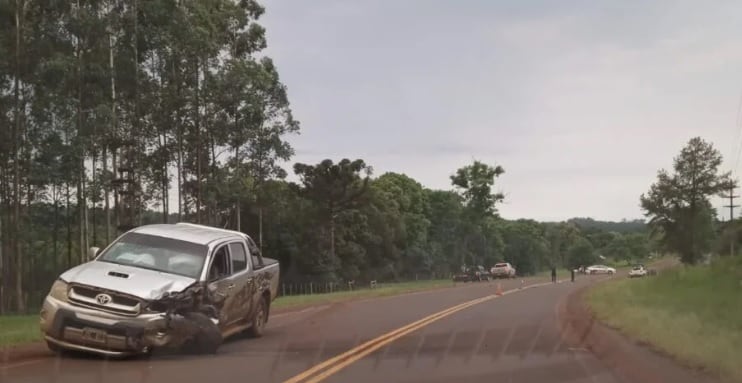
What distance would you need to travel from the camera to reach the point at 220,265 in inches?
543

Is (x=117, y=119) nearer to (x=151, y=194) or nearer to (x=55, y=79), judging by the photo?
(x=55, y=79)

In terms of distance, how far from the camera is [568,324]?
2048 centimetres

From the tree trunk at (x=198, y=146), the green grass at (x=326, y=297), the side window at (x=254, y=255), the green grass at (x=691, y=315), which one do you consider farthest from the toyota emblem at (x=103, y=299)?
A: the tree trunk at (x=198, y=146)

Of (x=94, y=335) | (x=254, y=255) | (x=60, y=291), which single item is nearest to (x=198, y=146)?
(x=254, y=255)

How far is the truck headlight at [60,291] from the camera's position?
11.6m

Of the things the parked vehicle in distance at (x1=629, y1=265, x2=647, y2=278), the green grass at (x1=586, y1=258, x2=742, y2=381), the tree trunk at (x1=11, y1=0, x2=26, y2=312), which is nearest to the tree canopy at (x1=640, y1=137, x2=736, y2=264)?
the parked vehicle in distance at (x1=629, y1=265, x2=647, y2=278)

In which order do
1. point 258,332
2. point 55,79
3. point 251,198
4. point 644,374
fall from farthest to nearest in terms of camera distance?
point 251,198 < point 55,79 < point 258,332 < point 644,374

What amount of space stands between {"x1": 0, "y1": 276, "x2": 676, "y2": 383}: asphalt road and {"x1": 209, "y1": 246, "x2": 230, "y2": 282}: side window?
120cm

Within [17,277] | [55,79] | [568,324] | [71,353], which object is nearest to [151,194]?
[17,277]

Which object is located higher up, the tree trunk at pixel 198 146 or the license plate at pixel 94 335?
the tree trunk at pixel 198 146

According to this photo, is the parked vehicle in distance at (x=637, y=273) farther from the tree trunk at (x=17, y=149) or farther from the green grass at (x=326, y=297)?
the tree trunk at (x=17, y=149)

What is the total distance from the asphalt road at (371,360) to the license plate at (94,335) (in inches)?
11.9

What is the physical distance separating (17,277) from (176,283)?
2768 centimetres

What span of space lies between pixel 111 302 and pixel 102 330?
1.26 ft
